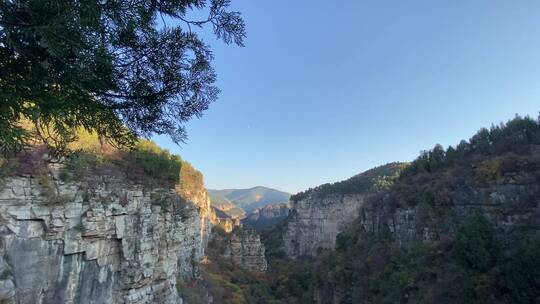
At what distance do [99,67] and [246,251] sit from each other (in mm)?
45515

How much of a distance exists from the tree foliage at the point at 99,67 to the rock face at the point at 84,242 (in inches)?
287

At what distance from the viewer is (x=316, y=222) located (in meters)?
65.0

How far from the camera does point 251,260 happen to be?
45.8 metres

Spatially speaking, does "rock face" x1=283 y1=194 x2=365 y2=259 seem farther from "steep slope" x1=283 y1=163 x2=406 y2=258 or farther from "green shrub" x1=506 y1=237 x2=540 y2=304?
"green shrub" x1=506 y1=237 x2=540 y2=304

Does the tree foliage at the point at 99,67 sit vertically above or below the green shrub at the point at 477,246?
above

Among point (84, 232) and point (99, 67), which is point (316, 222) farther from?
point (99, 67)

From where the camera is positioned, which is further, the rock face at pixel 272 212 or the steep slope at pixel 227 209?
the rock face at pixel 272 212

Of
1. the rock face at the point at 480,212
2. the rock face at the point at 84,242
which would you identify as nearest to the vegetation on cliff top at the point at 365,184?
the rock face at the point at 480,212

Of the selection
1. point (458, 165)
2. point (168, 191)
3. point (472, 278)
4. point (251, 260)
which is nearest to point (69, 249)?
point (168, 191)

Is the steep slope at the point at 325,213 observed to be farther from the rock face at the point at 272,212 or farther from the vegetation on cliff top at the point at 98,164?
the rock face at the point at 272,212

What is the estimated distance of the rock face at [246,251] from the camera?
1795 inches

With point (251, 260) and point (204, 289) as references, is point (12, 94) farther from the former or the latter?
point (251, 260)

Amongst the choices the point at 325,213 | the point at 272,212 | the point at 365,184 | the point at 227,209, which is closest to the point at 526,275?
the point at 365,184

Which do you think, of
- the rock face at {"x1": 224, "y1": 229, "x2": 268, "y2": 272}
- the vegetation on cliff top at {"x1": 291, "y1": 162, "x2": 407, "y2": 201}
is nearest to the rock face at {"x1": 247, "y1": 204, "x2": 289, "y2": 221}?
the vegetation on cliff top at {"x1": 291, "y1": 162, "x2": 407, "y2": 201}
